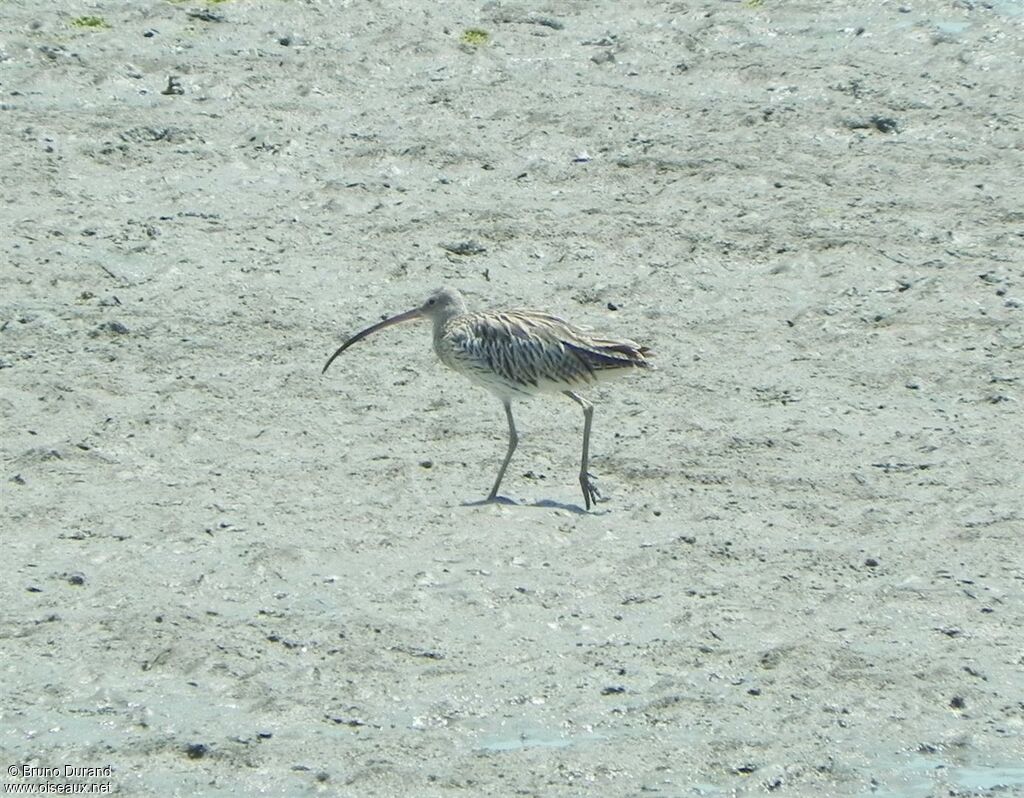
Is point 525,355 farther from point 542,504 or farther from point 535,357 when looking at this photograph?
point 542,504

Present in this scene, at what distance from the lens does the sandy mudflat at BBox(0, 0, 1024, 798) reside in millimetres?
7832

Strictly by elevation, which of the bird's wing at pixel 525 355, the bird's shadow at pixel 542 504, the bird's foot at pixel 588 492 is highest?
the bird's wing at pixel 525 355

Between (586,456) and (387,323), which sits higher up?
(586,456)

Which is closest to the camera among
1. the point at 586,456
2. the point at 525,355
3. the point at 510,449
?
the point at 586,456

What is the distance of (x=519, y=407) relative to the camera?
11.1 meters

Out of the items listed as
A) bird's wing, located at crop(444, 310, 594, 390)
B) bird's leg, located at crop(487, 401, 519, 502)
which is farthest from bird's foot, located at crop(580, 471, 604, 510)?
bird's wing, located at crop(444, 310, 594, 390)

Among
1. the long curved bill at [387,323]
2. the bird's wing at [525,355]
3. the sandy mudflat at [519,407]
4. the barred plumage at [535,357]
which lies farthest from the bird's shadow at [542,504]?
the long curved bill at [387,323]

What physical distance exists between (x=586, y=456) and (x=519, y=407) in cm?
121

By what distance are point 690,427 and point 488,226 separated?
2317 mm

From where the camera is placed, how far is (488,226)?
12.2 meters

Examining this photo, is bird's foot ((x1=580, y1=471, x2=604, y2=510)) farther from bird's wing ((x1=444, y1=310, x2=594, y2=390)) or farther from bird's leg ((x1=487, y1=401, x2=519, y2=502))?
bird's wing ((x1=444, y1=310, x2=594, y2=390))

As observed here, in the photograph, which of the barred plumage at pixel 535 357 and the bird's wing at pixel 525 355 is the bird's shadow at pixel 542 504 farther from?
the bird's wing at pixel 525 355

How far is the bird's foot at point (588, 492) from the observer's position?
9.70m

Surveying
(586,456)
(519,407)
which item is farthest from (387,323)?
(586,456)
